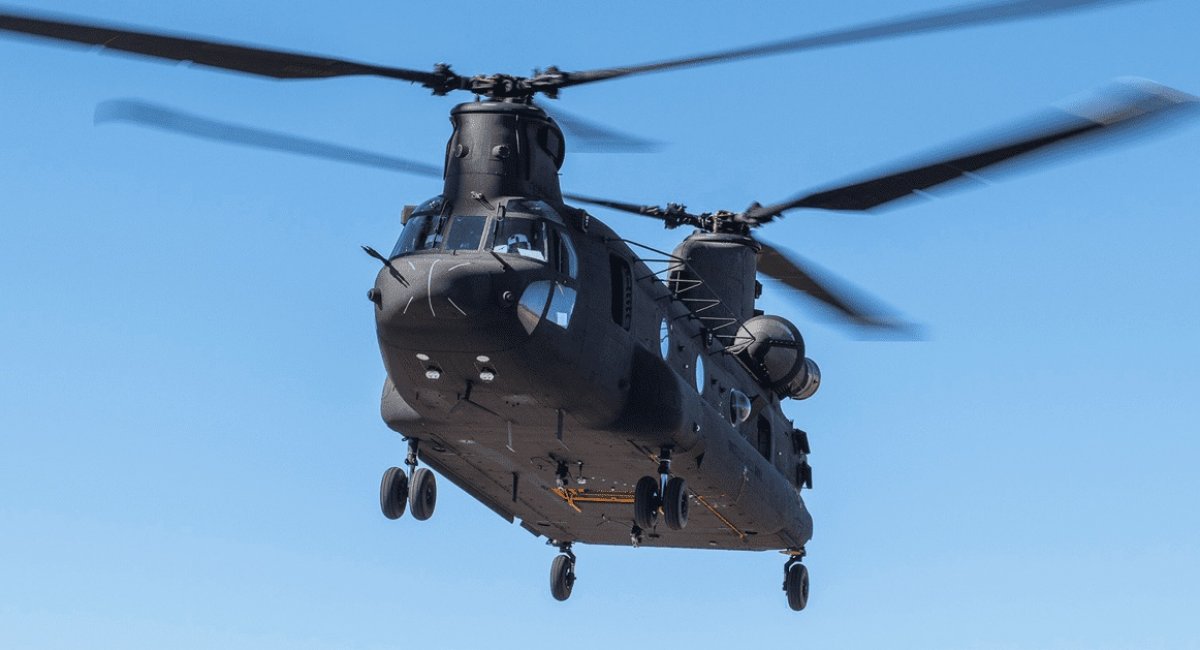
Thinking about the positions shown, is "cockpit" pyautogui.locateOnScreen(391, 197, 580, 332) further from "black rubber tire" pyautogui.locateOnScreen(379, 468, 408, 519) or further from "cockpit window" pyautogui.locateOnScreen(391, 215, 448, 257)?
"black rubber tire" pyautogui.locateOnScreen(379, 468, 408, 519)

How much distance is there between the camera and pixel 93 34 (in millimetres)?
23125

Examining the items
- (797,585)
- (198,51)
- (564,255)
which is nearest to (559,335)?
(564,255)

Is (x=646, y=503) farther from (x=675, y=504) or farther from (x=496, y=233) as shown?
(x=496, y=233)

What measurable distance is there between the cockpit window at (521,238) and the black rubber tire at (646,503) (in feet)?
14.6

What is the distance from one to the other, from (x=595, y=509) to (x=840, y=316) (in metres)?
5.97

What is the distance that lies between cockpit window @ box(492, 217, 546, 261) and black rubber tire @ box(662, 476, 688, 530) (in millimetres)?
4605

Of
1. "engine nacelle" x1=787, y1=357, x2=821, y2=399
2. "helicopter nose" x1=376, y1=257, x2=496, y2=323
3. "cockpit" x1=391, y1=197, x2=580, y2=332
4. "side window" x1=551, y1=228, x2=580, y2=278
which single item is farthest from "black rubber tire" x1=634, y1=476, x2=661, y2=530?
"engine nacelle" x1=787, y1=357, x2=821, y2=399

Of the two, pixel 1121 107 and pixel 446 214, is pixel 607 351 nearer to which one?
pixel 446 214

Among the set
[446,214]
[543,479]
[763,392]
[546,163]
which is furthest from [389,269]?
[763,392]

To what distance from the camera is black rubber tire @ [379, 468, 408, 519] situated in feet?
90.0

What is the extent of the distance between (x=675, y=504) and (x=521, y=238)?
507 centimetres

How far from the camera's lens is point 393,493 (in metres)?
27.4

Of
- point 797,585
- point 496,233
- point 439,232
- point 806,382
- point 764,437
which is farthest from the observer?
point 797,585

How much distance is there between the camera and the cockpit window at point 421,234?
974 inches
